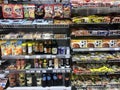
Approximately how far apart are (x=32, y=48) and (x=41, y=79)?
21.4 inches

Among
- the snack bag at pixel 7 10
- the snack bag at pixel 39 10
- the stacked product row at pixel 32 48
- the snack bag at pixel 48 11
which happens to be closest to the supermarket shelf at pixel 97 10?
the snack bag at pixel 48 11

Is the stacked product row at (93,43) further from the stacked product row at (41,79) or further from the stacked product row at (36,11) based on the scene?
the stacked product row at (41,79)

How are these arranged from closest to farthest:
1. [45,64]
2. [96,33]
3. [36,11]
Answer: [96,33] < [36,11] < [45,64]

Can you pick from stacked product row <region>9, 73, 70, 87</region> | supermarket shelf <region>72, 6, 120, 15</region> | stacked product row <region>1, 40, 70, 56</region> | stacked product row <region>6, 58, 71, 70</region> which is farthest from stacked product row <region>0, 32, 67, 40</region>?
stacked product row <region>9, 73, 70, 87</region>

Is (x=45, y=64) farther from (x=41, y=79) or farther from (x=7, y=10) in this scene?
(x=7, y=10)

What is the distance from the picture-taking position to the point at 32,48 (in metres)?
3.71

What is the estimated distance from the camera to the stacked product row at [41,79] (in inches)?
152

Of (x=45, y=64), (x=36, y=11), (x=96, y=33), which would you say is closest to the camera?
(x=96, y=33)

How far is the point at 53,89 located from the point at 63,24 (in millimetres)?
1035

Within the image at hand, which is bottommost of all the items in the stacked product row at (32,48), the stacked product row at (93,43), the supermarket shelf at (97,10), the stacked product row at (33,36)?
the stacked product row at (32,48)

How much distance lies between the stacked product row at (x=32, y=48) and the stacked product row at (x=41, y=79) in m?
0.40

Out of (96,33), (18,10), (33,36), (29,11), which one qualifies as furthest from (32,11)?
(96,33)

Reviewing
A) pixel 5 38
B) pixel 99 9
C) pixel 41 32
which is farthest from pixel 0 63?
pixel 99 9

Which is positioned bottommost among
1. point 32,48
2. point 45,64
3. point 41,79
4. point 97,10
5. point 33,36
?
point 41,79
